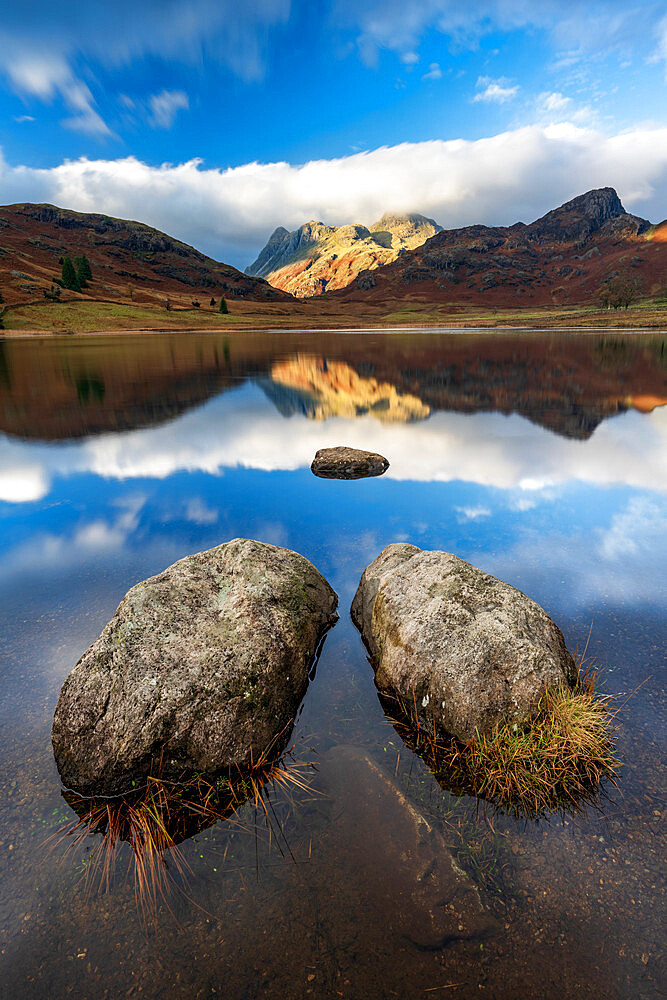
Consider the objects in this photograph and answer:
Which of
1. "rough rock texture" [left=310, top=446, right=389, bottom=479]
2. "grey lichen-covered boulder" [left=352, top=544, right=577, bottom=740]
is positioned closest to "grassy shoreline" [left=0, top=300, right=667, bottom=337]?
"rough rock texture" [left=310, top=446, right=389, bottom=479]

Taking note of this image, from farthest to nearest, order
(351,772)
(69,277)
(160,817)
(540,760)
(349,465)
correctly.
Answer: (69,277) < (349,465) < (351,772) < (540,760) < (160,817)

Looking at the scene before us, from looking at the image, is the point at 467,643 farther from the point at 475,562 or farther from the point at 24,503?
the point at 24,503

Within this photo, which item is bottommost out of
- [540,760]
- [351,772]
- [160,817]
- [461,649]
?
[351,772]

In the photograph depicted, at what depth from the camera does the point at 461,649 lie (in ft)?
23.2

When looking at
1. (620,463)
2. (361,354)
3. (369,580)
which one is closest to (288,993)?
(369,580)

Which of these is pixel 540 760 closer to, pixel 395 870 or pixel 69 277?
pixel 395 870

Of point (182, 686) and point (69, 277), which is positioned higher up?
point (69, 277)

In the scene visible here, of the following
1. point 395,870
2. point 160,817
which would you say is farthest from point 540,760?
point 160,817

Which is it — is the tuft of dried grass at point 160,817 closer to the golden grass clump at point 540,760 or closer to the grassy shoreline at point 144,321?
the golden grass clump at point 540,760

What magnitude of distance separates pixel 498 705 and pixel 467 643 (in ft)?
3.20

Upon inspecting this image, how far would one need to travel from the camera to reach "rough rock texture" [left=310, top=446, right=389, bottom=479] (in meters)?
19.8

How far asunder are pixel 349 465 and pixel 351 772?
14.5m

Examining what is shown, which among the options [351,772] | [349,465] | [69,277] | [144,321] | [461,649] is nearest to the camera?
[351,772]

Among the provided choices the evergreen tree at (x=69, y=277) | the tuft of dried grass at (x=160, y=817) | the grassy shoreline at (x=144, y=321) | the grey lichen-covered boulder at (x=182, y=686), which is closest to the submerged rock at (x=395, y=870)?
the tuft of dried grass at (x=160, y=817)
